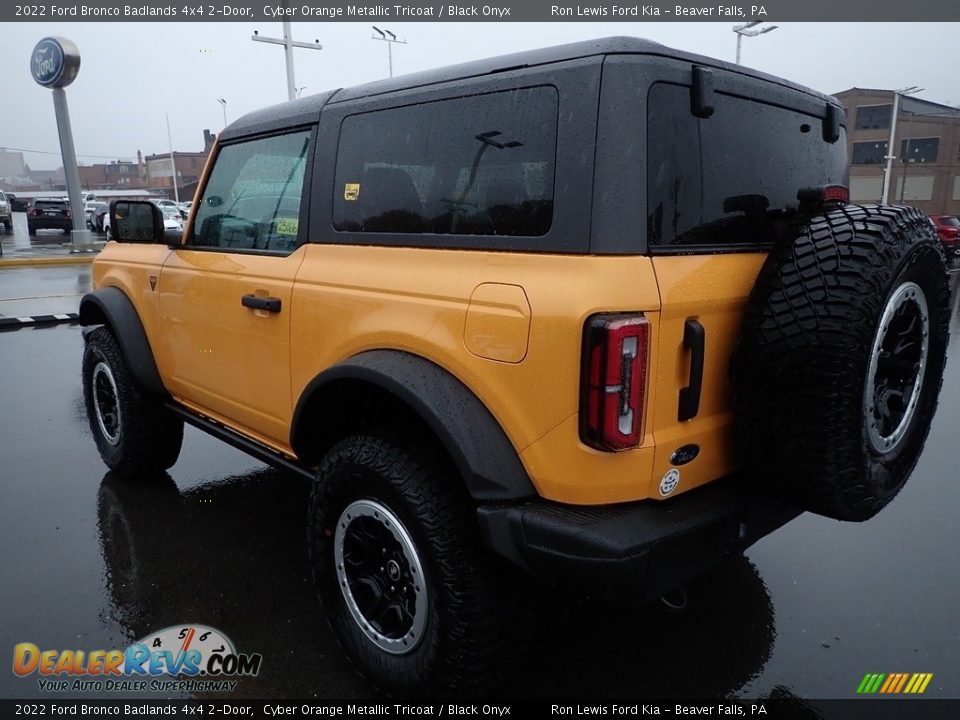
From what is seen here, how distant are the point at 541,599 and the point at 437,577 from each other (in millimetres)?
411

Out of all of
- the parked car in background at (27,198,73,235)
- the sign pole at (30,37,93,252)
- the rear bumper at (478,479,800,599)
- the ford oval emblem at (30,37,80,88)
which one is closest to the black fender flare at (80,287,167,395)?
the rear bumper at (478,479,800,599)

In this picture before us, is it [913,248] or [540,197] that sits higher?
[540,197]

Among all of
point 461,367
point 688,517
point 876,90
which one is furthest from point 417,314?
point 876,90

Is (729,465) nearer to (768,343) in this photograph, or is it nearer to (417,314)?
(768,343)

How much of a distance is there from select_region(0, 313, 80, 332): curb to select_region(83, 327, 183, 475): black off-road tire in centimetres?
563

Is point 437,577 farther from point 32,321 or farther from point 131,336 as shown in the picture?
point 32,321

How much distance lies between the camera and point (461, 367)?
195 cm

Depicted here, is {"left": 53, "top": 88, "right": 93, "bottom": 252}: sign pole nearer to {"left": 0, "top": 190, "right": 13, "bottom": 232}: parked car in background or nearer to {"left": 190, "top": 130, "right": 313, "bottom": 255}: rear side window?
{"left": 0, "top": 190, "right": 13, "bottom": 232}: parked car in background

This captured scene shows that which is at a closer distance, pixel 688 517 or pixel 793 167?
pixel 688 517

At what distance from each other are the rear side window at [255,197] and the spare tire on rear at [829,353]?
5.99 feet

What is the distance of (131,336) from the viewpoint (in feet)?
12.1

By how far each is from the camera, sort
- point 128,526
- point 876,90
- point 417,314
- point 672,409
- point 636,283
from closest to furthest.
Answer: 1. point 636,283
2. point 672,409
3. point 417,314
4. point 128,526
5. point 876,90

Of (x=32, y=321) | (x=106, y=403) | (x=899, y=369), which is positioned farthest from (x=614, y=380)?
(x=32, y=321)

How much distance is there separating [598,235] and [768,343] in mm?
598
